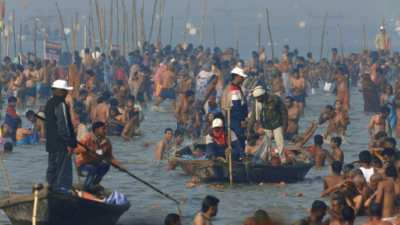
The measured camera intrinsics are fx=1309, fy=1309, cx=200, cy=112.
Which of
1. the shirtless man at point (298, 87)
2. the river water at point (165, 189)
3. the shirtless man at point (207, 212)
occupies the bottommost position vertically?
the river water at point (165, 189)

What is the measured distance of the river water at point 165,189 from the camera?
66.5 ft

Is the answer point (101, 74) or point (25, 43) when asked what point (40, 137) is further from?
point (25, 43)

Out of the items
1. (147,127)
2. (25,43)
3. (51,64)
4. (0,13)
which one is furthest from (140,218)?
(25,43)

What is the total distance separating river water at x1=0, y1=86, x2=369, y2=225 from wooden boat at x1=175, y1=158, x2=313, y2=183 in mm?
147

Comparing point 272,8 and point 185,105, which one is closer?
point 185,105

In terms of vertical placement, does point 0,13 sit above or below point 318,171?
above

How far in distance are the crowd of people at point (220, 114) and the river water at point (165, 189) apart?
16.8 inches

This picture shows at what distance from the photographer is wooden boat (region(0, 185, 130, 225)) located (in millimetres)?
16344

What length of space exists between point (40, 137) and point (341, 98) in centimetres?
890

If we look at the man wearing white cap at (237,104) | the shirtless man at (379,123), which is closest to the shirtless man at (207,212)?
the man wearing white cap at (237,104)

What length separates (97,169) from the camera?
731 inches

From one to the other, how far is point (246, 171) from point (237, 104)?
128cm

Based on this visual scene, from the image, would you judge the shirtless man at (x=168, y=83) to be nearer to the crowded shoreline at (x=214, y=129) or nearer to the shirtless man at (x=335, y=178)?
the crowded shoreline at (x=214, y=129)

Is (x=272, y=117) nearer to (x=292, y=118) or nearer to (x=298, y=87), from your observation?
(x=292, y=118)
